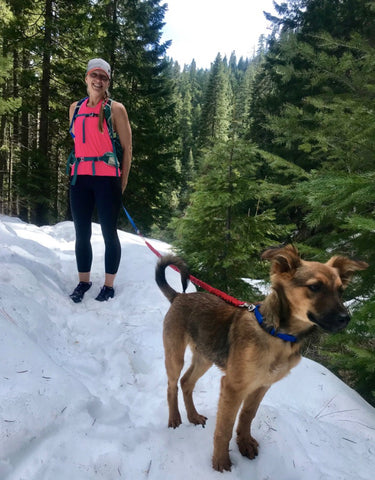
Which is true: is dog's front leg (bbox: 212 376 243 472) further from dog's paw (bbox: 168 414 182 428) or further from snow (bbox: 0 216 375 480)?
dog's paw (bbox: 168 414 182 428)

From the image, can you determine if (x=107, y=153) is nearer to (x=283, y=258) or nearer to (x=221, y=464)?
(x=283, y=258)

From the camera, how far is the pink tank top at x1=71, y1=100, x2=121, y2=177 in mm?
3986

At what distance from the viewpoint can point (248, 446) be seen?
2396mm

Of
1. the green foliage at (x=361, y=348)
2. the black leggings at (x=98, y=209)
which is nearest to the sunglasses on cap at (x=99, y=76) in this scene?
the black leggings at (x=98, y=209)

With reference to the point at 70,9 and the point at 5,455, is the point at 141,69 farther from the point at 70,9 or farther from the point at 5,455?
the point at 5,455

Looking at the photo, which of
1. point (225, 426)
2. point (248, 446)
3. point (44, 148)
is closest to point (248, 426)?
point (248, 446)

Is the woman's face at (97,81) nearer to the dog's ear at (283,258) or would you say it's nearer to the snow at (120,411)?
the snow at (120,411)

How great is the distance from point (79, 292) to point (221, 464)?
3.21m

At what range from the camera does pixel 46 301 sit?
4.00 m

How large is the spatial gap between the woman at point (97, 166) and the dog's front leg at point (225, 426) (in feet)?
9.36

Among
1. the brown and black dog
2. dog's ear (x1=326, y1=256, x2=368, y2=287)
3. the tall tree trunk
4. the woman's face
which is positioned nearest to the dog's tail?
the brown and black dog

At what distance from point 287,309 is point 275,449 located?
1.26m

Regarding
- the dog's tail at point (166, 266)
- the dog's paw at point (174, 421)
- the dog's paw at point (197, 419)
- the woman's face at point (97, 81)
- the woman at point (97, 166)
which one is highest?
the woman's face at point (97, 81)

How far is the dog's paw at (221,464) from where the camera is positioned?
220cm
